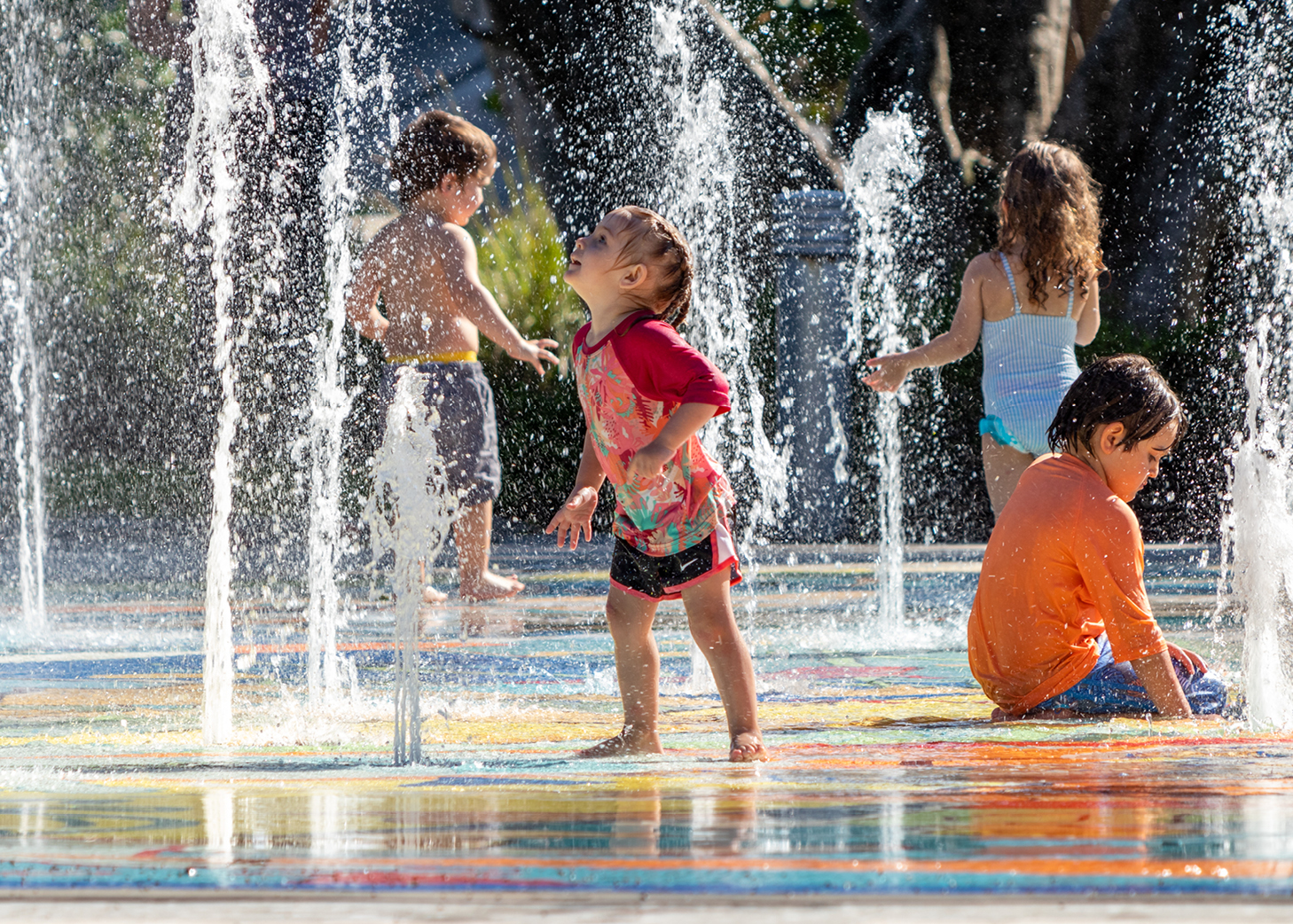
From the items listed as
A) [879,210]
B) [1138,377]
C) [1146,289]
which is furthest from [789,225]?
[1138,377]

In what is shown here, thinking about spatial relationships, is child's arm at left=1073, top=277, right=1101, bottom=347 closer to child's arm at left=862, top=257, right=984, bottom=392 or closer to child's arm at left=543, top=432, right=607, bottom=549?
child's arm at left=862, top=257, right=984, bottom=392

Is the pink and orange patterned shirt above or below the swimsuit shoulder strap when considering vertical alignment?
below

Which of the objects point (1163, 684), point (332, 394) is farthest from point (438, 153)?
point (332, 394)

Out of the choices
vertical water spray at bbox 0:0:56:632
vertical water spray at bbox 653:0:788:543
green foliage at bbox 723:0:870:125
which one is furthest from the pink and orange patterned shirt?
green foliage at bbox 723:0:870:125

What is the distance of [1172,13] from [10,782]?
11.5 metres

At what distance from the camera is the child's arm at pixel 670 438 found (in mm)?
3012

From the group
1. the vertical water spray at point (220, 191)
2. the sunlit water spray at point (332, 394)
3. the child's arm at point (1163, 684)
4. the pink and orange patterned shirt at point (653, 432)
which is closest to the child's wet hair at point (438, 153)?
the sunlit water spray at point (332, 394)

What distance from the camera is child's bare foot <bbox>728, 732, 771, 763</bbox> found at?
117 inches

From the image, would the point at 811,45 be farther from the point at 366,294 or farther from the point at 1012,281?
the point at 1012,281

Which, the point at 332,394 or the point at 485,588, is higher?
the point at 332,394

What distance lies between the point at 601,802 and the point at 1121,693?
1.51m

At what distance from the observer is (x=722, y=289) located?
10.6 meters

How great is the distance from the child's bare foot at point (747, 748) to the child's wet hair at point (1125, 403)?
106cm

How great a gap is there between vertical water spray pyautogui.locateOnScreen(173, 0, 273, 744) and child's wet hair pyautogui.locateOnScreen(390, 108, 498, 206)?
985mm
